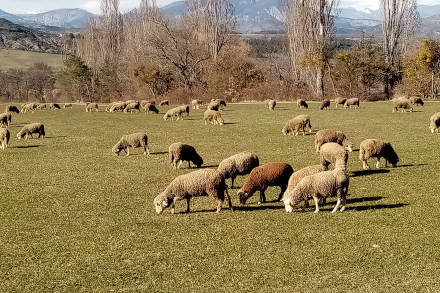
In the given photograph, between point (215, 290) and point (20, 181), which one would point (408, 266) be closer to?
point (215, 290)

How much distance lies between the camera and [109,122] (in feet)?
134

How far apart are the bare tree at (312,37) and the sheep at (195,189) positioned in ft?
185

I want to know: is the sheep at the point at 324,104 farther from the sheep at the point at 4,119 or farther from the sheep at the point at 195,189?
the sheep at the point at 195,189

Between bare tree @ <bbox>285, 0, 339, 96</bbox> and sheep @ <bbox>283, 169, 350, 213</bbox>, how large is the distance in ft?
183

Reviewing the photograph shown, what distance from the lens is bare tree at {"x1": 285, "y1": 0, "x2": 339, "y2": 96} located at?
6744 centimetres

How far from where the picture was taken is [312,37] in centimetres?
7031

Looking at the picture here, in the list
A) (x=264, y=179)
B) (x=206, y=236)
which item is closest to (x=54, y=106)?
(x=264, y=179)

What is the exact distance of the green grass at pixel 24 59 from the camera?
6024 inches

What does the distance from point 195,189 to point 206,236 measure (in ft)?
6.13

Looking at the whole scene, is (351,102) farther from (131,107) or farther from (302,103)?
(131,107)

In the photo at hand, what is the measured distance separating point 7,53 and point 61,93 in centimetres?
9161

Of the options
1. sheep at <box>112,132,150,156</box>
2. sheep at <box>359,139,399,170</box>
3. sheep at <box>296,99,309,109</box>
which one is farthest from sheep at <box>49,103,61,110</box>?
sheep at <box>359,139,399,170</box>

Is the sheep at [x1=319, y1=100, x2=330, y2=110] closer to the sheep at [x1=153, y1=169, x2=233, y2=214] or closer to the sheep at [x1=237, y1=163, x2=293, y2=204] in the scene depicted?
the sheep at [x1=237, y1=163, x2=293, y2=204]

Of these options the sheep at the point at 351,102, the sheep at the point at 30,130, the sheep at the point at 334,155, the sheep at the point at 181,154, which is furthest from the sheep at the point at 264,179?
the sheep at the point at 351,102
